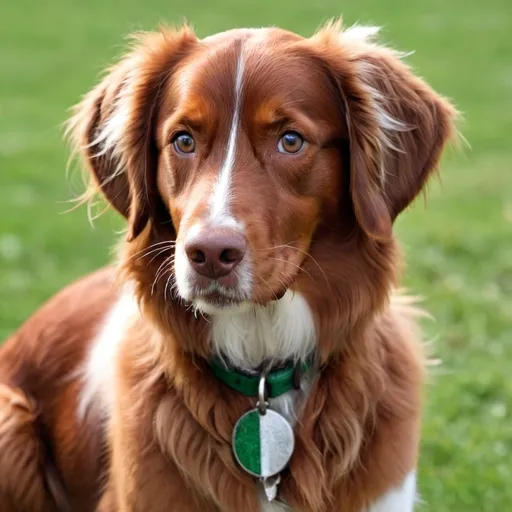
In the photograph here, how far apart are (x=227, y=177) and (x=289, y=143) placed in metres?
0.25

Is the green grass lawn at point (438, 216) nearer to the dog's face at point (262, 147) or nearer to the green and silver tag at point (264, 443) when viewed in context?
the dog's face at point (262, 147)

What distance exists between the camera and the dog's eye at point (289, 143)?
344cm

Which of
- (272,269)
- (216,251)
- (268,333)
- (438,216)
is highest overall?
(216,251)

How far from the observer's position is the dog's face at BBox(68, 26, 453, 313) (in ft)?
10.8

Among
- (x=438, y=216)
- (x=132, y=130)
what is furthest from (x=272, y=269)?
(x=438, y=216)

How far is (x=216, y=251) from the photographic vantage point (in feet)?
10.3

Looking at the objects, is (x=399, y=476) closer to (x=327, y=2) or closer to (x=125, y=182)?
(x=125, y=182)

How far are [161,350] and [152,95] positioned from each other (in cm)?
92

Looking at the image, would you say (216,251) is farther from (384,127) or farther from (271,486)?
(271,486)

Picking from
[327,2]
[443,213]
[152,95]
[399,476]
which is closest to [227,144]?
[152,95]

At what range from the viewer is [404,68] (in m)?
3.73

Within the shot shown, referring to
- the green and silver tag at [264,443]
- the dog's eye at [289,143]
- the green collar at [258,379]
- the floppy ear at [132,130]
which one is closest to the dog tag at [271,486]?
the green and silver tag at [264,443]

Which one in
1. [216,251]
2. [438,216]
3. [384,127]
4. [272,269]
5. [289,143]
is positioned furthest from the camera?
[438,216]

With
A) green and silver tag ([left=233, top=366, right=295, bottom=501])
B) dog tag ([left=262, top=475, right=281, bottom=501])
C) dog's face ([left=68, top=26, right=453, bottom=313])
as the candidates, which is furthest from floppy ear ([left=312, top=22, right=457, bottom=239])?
dog tag ([left=262, top=475, right=281, bottom=501])
